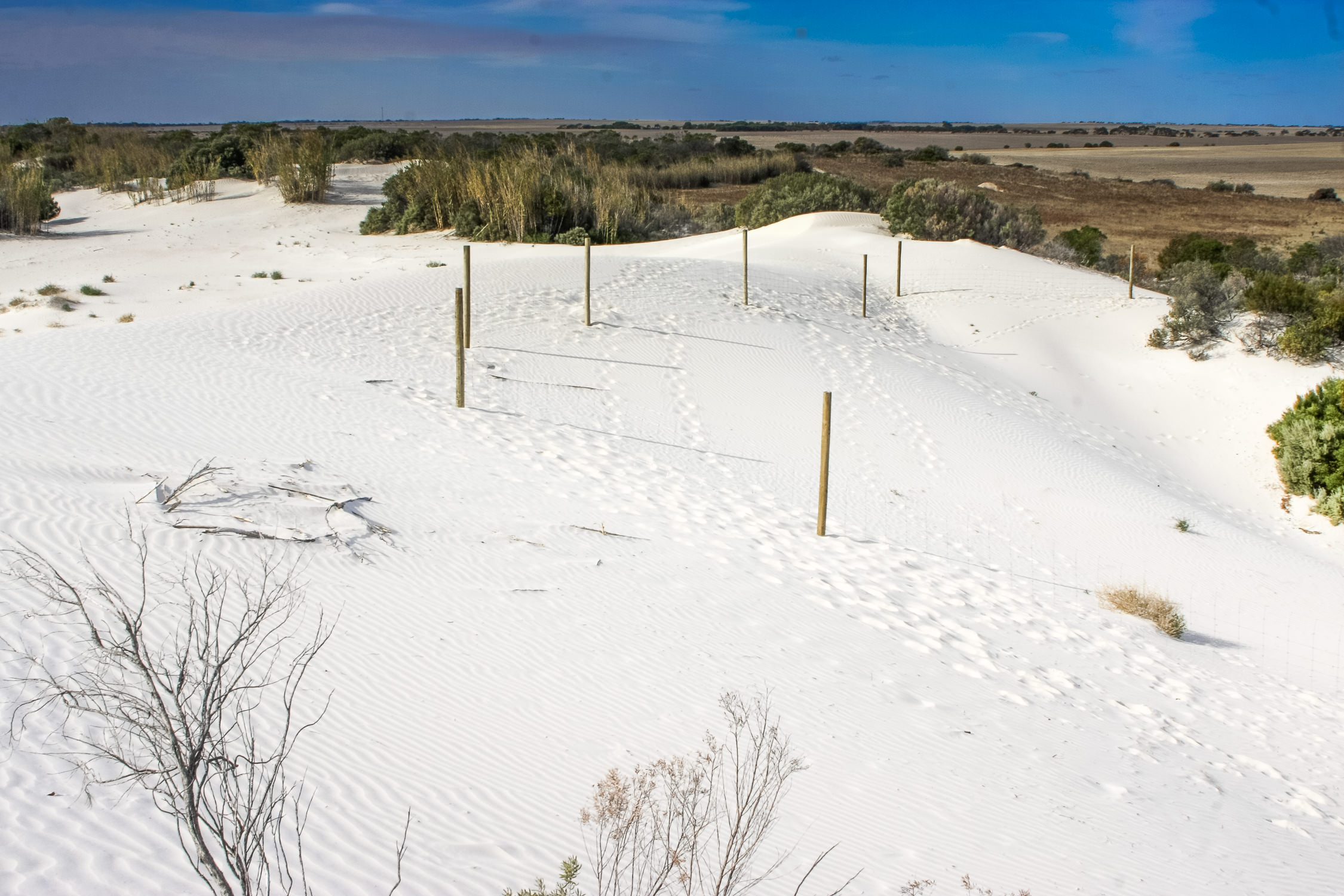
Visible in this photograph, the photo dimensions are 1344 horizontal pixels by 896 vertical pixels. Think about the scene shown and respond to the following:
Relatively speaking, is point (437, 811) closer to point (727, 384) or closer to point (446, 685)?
point (446, 685)

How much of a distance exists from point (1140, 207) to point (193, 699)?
47306 mm

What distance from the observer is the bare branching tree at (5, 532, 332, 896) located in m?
3.39

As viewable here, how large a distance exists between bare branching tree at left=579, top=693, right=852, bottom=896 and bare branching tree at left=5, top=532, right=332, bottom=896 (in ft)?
3.94

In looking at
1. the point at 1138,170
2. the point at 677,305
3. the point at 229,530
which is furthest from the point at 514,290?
the point at 1138,170

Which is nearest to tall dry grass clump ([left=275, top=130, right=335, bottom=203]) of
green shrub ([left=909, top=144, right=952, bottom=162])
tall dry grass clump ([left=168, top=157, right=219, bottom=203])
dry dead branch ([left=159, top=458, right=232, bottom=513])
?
tall dry grass clump ([left=168, top=157, right=219, bottom=203])

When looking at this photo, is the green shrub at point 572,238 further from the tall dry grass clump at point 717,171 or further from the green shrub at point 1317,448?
the tall dry grass clump at point 717,171

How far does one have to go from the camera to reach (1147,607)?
29.1 feet

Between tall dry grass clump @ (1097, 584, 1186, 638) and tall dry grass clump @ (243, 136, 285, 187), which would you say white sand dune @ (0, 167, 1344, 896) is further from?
tall dry grass clump @ (243, 136, 285, 187)

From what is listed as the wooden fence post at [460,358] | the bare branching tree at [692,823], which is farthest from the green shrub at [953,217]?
the bare branching tree at [692,823]

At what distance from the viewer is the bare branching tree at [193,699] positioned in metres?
3.39

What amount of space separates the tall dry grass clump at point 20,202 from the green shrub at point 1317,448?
89.5 ft

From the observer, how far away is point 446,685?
5.61 meters

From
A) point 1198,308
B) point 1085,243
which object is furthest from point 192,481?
point 1085,243

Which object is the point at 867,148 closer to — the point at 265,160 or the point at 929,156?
the point at 929,156
